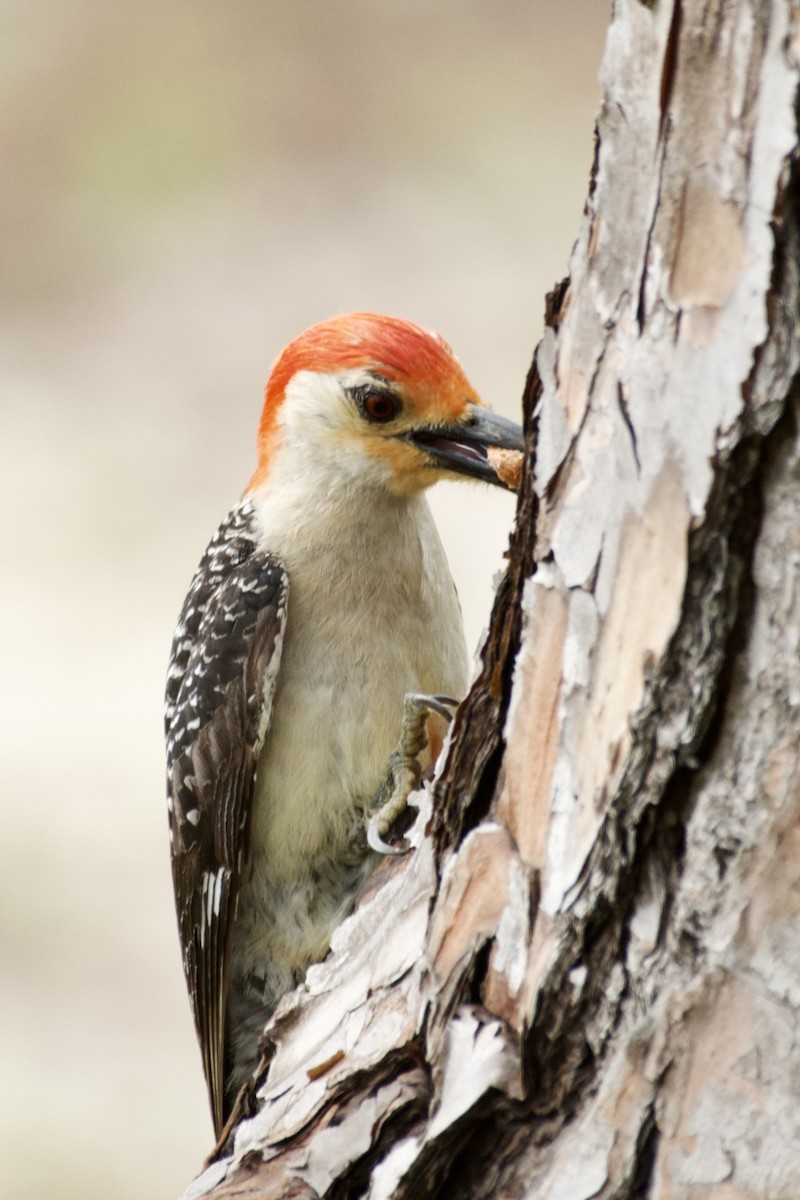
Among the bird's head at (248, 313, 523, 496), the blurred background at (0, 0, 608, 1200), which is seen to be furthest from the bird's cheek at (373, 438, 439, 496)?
the blurred background at (0, 0, 608, 1200)

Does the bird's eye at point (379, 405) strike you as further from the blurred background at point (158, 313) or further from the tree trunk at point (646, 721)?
the blurred background at point (158, 313)

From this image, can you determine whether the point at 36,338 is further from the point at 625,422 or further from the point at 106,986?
the point at 625,422

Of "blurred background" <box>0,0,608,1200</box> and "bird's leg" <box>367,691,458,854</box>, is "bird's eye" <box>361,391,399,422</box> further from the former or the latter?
"blurred background" <box>0,0,608,1200</box>

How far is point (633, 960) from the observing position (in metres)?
Answer: 2.12

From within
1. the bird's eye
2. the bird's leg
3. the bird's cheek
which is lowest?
the bird's leg

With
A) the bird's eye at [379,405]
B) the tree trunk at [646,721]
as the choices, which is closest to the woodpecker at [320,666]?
the bird's eye at [379,405]

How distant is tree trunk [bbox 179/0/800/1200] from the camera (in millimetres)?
1841

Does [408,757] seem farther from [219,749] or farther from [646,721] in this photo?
[646,721]

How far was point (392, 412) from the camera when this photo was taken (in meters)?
4.07

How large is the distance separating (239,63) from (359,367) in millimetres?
7430

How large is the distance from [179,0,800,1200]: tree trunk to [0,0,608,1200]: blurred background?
505cm

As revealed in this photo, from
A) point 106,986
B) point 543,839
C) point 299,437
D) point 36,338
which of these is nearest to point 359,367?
point 299,437

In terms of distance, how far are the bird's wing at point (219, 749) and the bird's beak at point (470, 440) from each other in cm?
51

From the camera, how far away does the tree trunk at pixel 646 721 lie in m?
1.84
